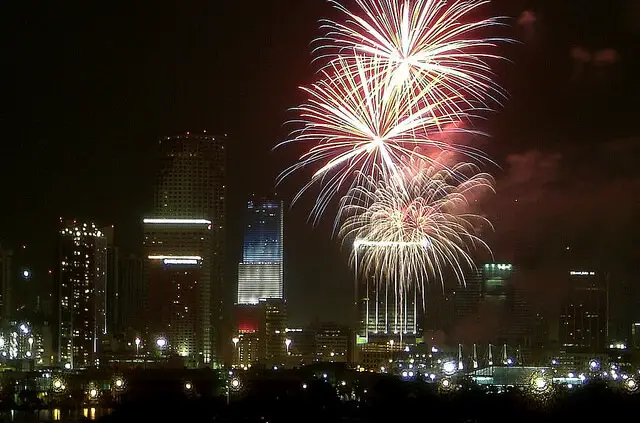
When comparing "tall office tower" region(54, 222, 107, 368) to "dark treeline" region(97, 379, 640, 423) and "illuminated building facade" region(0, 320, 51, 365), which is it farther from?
"dark treeline" region(97, 379, 640, 423)

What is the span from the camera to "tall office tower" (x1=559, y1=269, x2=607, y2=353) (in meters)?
67.3

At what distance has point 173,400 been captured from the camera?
33844 mm

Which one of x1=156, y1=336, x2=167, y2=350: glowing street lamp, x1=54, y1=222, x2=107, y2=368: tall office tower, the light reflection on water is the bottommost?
the light reflection on water

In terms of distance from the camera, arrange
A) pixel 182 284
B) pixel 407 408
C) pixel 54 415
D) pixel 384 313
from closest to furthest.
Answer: pixel 407 408 → pixel 54 415 → pixel 384 313 → pixel 182 284

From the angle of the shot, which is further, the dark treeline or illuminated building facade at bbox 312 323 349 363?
illuminated building facade at bbox 312 323 349 363

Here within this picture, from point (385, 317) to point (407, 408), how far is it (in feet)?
102

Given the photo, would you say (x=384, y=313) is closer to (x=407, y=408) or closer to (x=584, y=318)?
(x=584, y=318)

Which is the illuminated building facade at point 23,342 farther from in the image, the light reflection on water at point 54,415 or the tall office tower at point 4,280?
the light reflection on water at point 54,415

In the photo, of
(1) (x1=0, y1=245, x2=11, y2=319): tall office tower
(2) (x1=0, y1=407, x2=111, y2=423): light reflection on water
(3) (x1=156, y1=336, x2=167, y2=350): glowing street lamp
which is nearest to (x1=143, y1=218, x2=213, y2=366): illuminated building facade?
(3) (x1=156, y1=336, x2=167, y2=350): glowing street lamp

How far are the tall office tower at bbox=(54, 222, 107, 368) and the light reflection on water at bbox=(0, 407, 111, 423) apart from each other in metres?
27.8

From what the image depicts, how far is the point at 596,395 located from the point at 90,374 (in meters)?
25.0

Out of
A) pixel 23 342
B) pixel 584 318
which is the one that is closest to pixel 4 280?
pixel 23 342

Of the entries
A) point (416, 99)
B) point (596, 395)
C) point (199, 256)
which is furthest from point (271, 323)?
point (416, 99)

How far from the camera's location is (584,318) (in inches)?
2758
